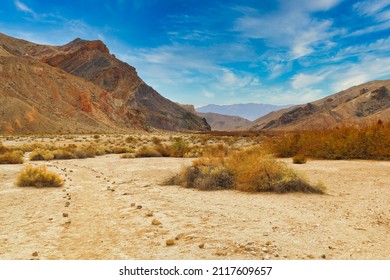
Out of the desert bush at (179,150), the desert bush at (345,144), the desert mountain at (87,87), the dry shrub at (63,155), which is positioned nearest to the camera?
the desert bush at (345,144)

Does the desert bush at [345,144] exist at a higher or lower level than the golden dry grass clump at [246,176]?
higher

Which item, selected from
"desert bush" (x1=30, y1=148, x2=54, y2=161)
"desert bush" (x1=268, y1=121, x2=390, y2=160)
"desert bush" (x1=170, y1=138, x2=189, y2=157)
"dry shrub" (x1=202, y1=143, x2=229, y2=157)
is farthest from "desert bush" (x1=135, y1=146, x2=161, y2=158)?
"desert bush" (x1=268, y1=121, x2=390, y2=160)

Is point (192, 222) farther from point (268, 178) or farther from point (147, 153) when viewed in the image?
point (147, 153)

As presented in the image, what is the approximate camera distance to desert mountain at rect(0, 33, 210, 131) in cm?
7594

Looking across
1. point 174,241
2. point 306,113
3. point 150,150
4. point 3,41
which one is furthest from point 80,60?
point 174,241

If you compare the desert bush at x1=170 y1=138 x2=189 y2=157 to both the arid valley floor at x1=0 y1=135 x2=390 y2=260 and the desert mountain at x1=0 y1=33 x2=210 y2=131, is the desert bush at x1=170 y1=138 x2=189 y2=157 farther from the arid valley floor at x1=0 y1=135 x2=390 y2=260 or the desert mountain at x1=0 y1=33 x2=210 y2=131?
the desert mountain at x1=0 y1=33 x2=210 y2=131

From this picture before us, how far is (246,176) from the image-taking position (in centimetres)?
1209

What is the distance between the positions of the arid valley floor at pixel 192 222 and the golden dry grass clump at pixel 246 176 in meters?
0.57

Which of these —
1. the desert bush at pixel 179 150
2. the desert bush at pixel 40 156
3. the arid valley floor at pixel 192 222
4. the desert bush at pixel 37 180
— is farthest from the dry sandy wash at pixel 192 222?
the desert bush at pixel 179 150

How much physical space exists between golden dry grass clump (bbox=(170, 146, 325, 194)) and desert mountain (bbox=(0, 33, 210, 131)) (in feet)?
186

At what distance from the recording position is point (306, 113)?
15750cm

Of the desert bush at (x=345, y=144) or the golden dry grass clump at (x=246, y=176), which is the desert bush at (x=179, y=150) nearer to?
the desert bush at (x=345, y=144)

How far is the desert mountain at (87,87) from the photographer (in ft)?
249

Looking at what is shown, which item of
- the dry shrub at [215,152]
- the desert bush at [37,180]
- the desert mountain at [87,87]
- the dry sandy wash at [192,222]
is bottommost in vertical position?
the dry sandy wash at [192,222]
